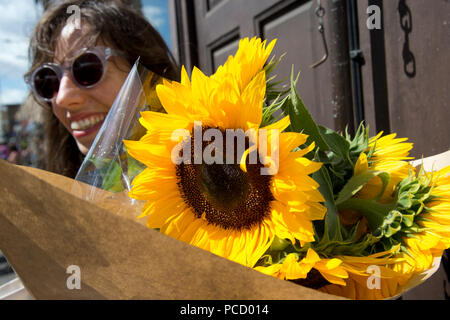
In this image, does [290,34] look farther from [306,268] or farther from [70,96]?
[306,268]

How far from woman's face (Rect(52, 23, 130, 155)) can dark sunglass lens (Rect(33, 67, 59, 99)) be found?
0.10 feet

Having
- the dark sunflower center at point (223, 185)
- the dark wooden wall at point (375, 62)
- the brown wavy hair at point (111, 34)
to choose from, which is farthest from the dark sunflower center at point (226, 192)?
the dark wooden wall at point (375, 62)

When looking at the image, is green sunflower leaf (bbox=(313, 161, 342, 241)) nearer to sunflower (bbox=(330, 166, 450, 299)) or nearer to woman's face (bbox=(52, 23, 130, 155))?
sunflower (bbox=(330, 166, 450, 299))

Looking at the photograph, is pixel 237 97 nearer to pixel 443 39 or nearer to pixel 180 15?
pixel 443 39

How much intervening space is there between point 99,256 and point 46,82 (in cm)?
105

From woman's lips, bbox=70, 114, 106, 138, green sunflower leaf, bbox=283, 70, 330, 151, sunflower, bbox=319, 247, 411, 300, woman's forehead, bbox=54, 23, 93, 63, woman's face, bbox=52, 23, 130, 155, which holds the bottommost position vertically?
sunflower, bbox=319, 247, 411, 300

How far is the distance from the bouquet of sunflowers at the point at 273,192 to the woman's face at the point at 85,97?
74 cm

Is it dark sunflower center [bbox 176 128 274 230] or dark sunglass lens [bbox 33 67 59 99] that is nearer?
dark sunflower center [bbox 176 128 274 230]

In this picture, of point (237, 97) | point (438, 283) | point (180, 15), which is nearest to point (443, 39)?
point (438, 283)

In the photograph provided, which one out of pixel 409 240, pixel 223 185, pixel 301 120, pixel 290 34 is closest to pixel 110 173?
pixel 223 185

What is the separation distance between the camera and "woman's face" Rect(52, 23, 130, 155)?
3.84ft

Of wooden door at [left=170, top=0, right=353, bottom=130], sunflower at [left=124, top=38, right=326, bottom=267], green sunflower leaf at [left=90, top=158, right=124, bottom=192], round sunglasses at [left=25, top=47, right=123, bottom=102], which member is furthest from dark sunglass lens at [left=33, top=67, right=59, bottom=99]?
sunflower at [left=124, top=38, right=326, bottom=267]

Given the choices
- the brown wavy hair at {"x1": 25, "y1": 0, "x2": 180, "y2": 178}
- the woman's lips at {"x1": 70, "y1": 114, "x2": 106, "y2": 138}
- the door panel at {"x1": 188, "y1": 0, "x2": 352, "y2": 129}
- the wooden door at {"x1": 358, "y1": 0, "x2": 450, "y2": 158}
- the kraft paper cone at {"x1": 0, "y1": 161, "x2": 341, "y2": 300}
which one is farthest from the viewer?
the door panel at {"x1": 188, "y1": 0, "x2": 352, "y2": 129}

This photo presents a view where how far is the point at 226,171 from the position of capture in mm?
491
